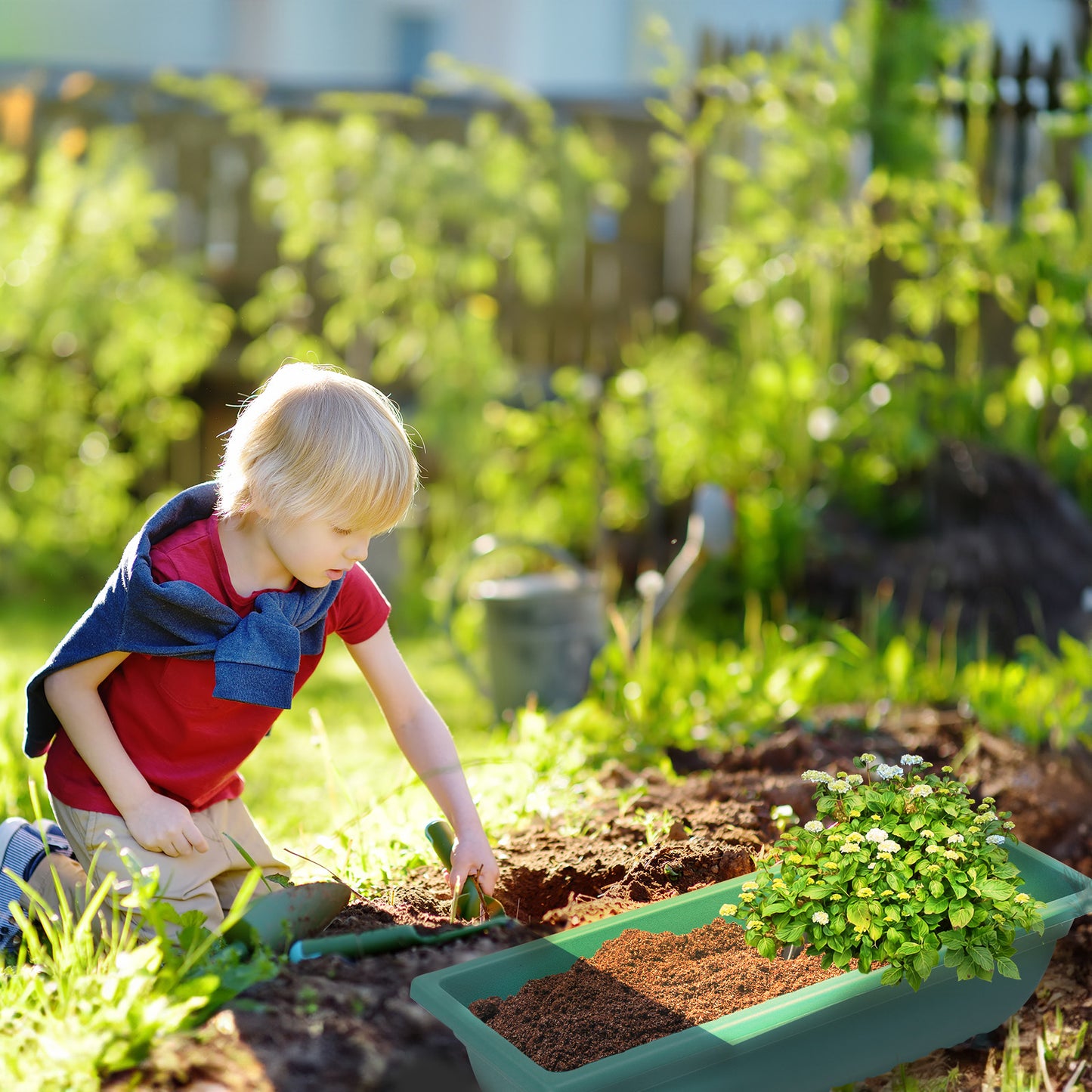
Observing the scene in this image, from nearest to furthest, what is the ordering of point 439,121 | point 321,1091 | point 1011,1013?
point 321,1091 → point 1011,1013 → point 439,121

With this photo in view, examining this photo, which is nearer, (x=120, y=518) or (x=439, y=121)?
(x=120, y=518)

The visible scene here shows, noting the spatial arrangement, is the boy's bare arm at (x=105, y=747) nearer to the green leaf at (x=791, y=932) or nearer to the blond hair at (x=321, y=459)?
the blond hair at (x=321, y=459)

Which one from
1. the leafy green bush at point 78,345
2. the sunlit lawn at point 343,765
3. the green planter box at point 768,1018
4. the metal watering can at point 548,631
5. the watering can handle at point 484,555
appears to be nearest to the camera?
the green planter box at point 768,1018

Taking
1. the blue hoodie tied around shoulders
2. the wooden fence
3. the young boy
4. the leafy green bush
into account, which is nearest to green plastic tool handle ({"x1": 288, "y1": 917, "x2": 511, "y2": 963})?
the young boy

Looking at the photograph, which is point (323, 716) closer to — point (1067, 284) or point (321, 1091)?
point (321, 1091)

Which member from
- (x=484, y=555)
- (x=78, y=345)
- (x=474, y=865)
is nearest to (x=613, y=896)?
(x=474, y=865)

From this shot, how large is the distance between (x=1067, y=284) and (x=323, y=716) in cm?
321

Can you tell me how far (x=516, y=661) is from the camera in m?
3.87

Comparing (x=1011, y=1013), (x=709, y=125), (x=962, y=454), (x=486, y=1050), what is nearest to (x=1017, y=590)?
(x=962, y=454)

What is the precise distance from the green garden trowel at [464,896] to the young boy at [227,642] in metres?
0.02

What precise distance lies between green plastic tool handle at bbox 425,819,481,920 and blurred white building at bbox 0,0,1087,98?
32.4ft

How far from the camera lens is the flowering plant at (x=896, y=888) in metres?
1.80

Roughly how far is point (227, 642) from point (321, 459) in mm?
320

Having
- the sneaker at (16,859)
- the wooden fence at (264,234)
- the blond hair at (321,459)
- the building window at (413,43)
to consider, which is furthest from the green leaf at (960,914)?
the building window at (413,43)
